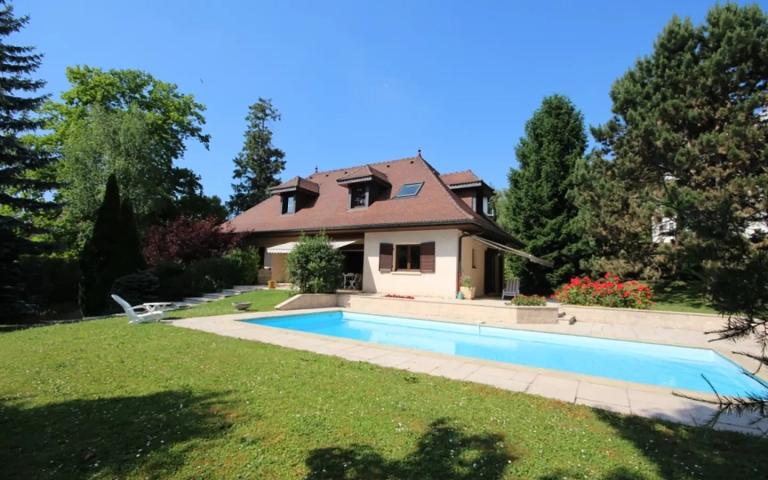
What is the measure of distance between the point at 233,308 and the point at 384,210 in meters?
10.6

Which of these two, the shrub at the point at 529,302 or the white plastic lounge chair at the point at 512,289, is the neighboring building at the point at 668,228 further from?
the white plastic lounge chair at the point at 512,289

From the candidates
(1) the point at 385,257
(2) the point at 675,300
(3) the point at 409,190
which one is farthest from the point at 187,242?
(2) the point at 675,300

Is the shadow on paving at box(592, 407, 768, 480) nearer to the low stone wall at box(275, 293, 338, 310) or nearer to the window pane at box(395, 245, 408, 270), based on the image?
the low stone wall at box(275, 293, 338, 310)

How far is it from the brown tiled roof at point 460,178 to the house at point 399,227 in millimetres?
78

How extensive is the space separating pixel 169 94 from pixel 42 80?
15.8 meters

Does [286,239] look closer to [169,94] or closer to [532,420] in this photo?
[169,94]

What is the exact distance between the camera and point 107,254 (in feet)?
56.6

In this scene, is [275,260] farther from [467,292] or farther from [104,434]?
[104,434]

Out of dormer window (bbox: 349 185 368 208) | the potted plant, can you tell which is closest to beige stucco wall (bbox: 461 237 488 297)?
the potted plant

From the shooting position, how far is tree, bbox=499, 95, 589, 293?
878 inches

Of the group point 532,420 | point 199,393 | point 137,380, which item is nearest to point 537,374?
point 532,420

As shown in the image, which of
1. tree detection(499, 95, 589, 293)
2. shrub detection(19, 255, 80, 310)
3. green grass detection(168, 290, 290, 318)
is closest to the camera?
green grass detection(168, 290, 290, 318)

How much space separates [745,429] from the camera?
484 cm

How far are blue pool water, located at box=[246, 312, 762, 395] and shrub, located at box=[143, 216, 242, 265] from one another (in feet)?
37.4
